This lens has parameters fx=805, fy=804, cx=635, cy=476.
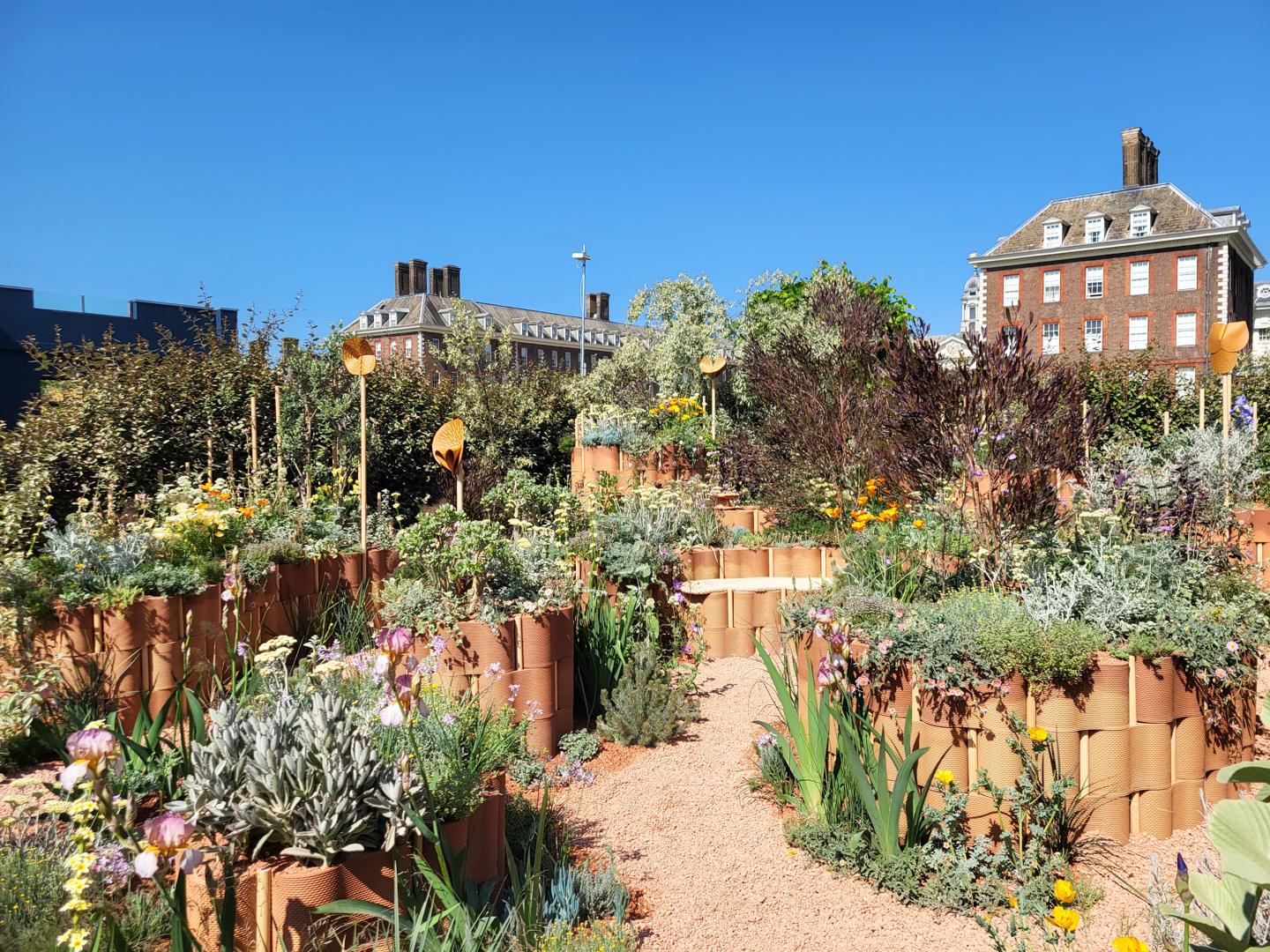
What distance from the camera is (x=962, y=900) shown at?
2752mm

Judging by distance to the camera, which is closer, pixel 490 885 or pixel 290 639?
pixel 490 885

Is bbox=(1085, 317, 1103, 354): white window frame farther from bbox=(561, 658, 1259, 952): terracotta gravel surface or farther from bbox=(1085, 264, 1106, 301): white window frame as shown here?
bbox=(561, 658, 1259, 952): terracotta gravel surface

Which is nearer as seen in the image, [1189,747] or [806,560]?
[1189,747]

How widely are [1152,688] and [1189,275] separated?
2892 cm

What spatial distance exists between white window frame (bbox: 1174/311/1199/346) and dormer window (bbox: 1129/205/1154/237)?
115 inches

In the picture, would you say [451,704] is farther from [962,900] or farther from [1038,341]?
[1038,341]

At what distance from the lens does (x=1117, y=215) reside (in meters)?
27.4

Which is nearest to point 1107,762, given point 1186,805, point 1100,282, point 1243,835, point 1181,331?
point 1186,805

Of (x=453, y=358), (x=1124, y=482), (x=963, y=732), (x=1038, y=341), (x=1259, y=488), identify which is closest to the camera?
(x=963, y=732)

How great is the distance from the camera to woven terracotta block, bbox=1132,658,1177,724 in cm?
310

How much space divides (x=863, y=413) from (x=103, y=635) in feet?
21.2

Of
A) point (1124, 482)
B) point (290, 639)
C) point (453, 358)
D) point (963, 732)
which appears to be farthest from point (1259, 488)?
point (453, 358)

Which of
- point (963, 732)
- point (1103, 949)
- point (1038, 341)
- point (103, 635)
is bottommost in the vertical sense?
point (1103, 949)

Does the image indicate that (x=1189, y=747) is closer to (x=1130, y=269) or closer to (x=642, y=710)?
(x=642, y=710)
